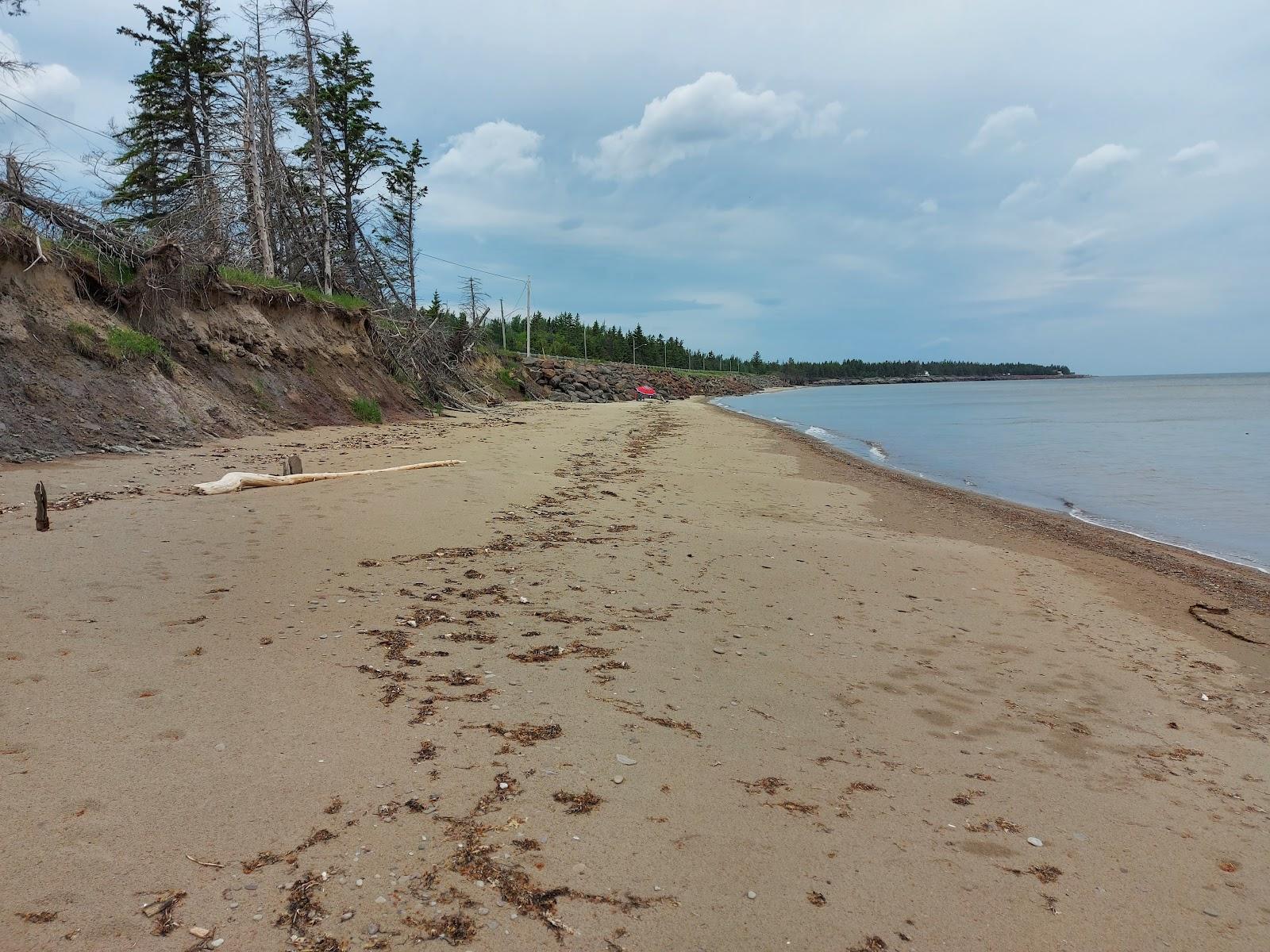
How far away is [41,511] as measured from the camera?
17.4ft

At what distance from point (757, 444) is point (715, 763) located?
60.9ft

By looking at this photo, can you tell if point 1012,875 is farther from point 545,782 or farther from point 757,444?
point 757,444

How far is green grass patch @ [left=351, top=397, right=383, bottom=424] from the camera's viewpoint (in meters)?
16.8

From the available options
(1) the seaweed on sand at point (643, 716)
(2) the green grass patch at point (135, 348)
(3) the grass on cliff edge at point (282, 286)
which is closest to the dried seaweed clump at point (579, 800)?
(1) the seaweed on sand at point (643, 716)

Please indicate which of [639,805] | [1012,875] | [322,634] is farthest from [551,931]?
[322,634]

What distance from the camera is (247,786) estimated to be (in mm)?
2514

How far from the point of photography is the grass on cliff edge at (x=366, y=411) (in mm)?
16828

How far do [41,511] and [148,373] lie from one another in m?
7.54

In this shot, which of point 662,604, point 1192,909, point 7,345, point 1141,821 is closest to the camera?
point 1192,909

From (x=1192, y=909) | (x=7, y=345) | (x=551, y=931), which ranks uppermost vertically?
(x=7, y=345)

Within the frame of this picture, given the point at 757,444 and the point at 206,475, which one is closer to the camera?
the point at 206,475

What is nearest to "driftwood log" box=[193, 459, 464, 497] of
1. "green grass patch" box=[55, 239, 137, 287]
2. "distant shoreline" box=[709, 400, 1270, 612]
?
"green grass patch" box=[55, 239, 137, 287]

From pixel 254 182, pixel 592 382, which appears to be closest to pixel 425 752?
pixel 254 182

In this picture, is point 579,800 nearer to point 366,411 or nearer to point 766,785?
point 766,785
